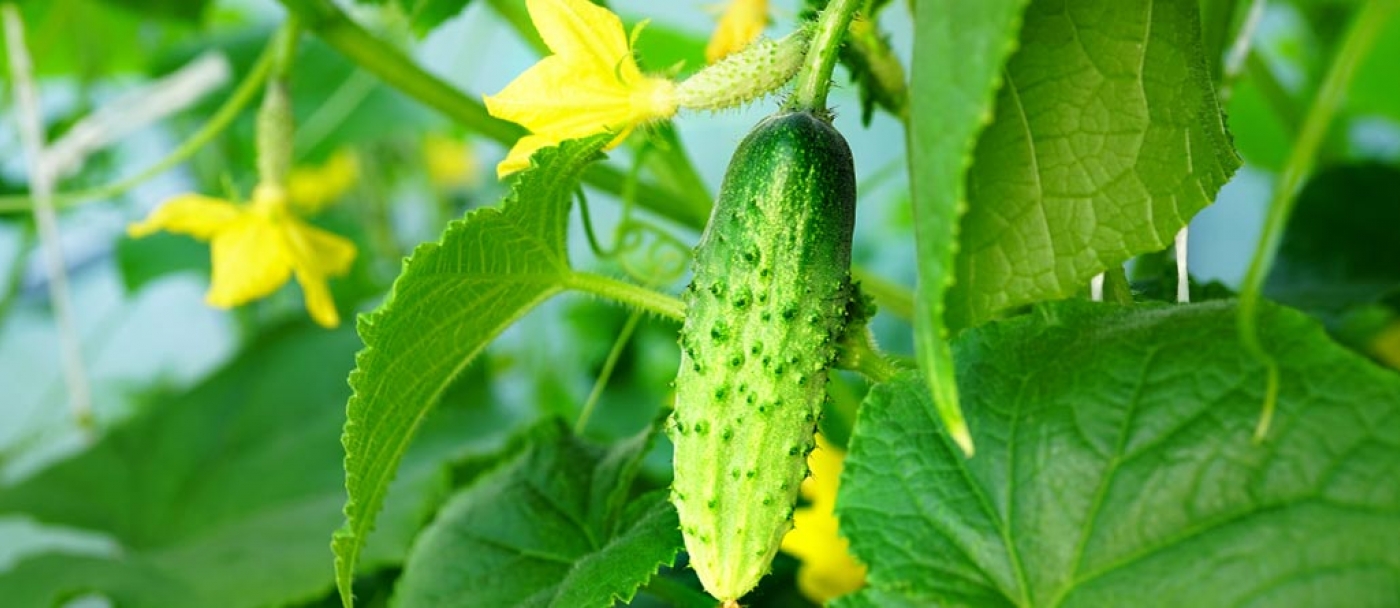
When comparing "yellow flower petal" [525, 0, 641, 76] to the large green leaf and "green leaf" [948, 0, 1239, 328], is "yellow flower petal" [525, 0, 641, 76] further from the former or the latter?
the large green leaf

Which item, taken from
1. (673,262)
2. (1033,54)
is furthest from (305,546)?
(1033,54)

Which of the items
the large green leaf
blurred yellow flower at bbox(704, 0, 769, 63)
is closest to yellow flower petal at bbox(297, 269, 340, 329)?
the large green leaf

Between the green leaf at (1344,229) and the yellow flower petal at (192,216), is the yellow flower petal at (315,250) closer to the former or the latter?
the yellow flower petal at (192,216)

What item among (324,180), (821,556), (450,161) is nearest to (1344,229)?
(821,556)

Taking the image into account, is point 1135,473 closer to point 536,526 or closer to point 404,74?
point 536,526

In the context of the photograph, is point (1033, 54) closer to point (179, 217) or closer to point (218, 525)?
point (179, 217)

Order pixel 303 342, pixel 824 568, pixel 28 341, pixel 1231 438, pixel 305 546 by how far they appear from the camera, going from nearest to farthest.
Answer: pixel 1231 438 → pixel 824 568 → pixel 305 546 → pixel 303 342 → pixel 28 341

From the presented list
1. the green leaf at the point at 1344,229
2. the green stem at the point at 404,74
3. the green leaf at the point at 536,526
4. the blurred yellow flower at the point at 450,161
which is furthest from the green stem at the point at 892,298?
the blurred yellow flower at the point at 450,161
